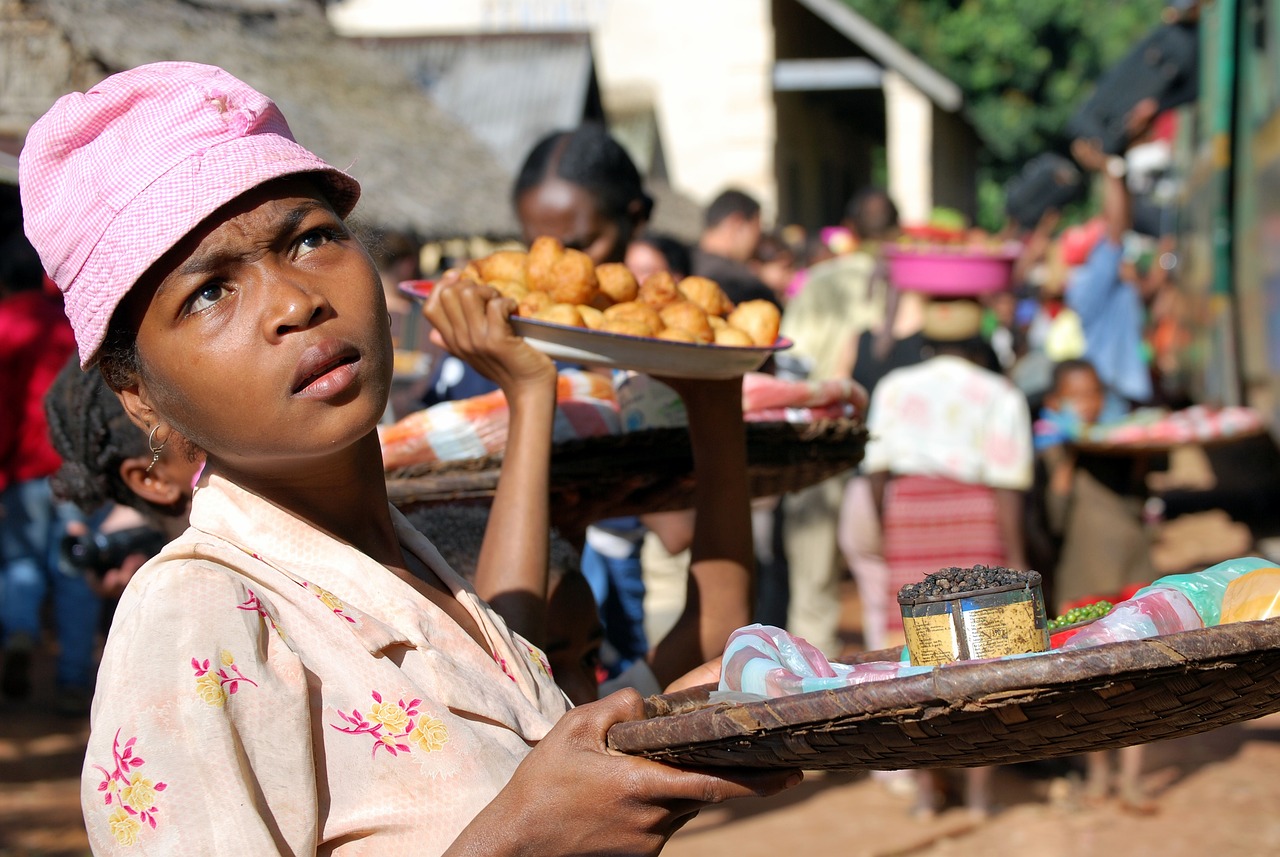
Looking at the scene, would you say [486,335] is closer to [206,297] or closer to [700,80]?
[206,297]

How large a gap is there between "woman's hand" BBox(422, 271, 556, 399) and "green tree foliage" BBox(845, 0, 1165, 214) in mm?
27496

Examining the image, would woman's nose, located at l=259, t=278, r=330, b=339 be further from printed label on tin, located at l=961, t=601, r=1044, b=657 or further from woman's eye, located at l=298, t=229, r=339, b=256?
printed label on tin, located at l=961, t=601, r=1044, b=657

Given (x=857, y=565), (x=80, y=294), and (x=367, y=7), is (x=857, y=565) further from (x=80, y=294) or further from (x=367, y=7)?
(x=367, y=7)

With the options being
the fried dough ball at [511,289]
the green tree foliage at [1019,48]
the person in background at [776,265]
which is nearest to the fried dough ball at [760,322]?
the fried dough ball at [511,289]

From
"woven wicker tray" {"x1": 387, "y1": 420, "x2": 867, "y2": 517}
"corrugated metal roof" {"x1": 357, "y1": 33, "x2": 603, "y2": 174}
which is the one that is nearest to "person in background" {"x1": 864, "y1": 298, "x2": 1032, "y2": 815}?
"woven wicker tray" {"x1": 387, "y1": 420, "x2": 867, "y2": 517}

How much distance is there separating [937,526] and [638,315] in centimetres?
376

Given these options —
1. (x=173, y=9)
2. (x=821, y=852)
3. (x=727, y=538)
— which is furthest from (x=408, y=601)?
(x=173, y=9)

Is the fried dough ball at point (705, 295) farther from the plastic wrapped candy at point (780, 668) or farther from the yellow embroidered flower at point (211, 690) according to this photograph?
the yellow embroidered flower at point (211, 690)

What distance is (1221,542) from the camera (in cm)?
1140

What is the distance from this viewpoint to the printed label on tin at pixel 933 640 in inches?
58.1

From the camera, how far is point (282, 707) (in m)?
1.32

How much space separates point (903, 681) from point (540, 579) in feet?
3.07

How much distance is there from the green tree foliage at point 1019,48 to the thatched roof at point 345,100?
1642 centimetres

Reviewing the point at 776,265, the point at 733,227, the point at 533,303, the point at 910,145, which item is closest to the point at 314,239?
the point at 533,303
